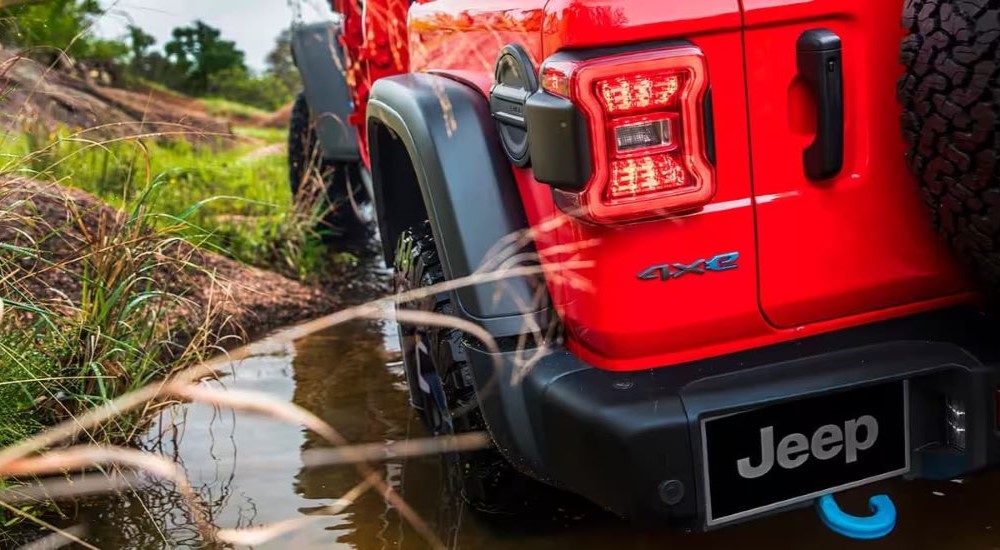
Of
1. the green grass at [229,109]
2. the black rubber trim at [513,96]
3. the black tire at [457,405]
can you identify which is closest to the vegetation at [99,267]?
the black tire at [457,405]

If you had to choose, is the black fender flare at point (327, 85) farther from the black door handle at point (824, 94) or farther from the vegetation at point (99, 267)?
the black door handle at point (824, 94)

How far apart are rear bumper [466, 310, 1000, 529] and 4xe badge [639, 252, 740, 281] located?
0.56 feet

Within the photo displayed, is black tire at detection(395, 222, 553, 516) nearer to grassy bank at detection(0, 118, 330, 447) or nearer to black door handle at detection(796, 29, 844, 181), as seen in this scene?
grassy bank at detection(0, 118, 330, 447)

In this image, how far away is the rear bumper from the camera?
173 centimetres

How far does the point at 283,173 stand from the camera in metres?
6.12

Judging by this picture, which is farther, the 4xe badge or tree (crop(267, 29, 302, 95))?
tree (crop(267, 29, 302, 95))

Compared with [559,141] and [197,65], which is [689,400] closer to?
[559,141]

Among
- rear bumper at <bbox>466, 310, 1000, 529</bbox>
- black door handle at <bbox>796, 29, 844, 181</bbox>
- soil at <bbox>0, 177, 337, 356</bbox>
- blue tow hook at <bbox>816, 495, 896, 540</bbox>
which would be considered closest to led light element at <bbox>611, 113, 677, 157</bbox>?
black door handle at <bbox>796, 29, 844, 181</bbox>

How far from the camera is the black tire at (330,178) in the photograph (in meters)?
5.00

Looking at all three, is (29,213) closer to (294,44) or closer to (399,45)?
(399,45)

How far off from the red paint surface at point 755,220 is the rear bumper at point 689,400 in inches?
2.5

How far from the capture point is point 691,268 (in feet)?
5.90

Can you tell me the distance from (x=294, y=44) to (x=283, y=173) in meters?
1.58

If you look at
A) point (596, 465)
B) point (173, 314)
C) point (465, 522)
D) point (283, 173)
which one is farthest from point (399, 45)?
point (283, 173)
